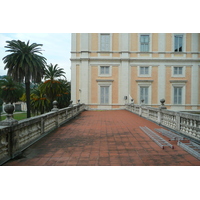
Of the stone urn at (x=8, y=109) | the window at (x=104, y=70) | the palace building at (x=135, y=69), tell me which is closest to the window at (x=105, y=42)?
the palace building at (x=135, y=69)

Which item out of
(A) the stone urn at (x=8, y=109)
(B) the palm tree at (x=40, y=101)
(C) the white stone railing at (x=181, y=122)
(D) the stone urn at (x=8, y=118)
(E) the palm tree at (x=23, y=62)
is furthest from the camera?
(B) the palm tree at (x=40, y=101)

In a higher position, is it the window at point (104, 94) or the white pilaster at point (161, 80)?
the white pilaster at point (161, 80)

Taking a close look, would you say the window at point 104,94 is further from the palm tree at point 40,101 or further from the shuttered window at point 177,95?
the palm tree at point 40,101

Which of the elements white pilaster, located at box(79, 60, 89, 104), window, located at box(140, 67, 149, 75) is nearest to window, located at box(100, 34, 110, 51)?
white pilaster, located at box(79, 60, 89, 104)

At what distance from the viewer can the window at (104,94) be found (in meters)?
25.6

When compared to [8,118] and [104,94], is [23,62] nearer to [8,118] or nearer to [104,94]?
[104,94]

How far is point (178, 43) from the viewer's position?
2608cm

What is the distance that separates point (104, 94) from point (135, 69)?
5273mm

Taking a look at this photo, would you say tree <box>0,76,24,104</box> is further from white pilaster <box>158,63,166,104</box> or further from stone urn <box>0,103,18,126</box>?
stone urn <box>0,103,18,126</box>

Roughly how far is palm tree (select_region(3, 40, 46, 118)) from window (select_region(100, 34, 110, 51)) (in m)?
A: 8.21

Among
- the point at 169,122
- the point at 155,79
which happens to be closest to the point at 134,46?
the point at 155,79

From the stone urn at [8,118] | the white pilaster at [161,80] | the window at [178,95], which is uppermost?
the white pilaster at [161,80]

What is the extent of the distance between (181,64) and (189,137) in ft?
69.9

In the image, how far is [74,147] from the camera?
6.11 metres
